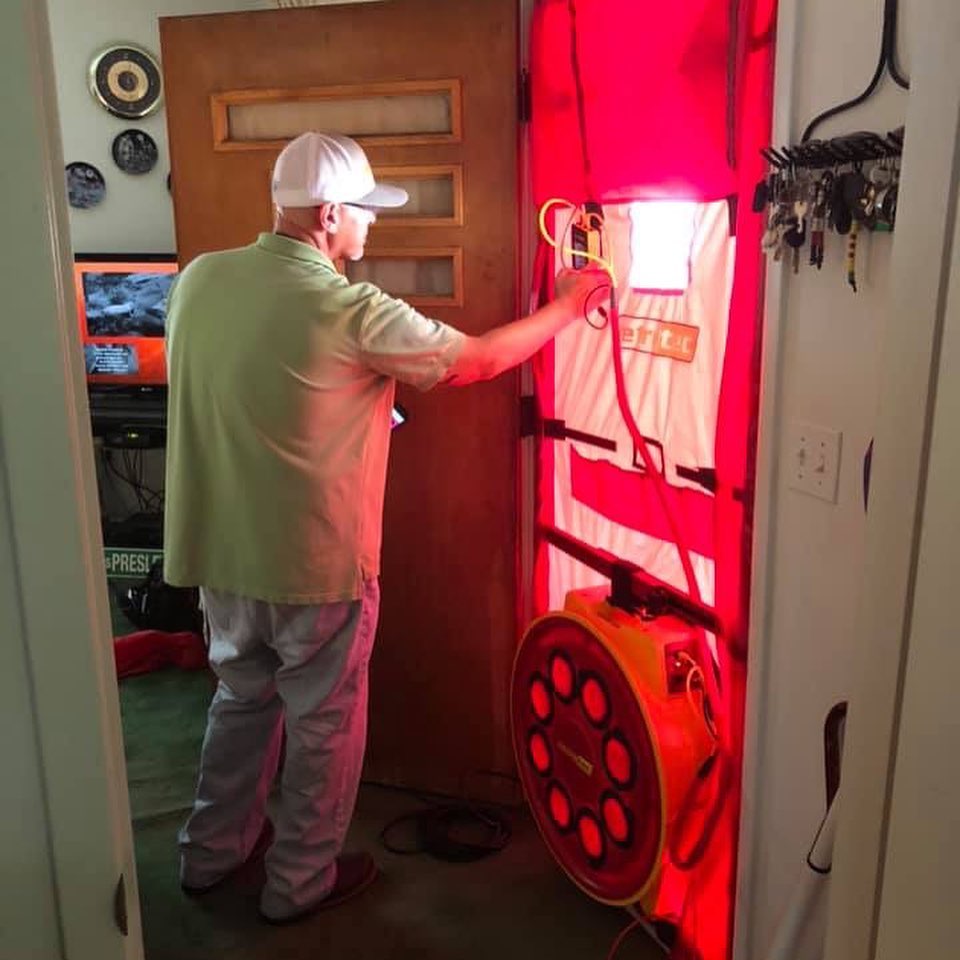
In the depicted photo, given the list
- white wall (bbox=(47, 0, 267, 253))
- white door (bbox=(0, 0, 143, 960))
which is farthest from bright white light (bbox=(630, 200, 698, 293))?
white wall (bbox=(47, 0, 267, 253))

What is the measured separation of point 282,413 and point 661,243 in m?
0.84

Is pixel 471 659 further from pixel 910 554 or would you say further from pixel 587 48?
pixel 910 554

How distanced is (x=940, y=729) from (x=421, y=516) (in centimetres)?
187

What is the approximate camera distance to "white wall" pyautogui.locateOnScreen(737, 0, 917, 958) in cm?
139

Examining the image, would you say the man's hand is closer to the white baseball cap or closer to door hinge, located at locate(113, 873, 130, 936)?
the white baseball cap

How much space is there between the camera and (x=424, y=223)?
234 cm

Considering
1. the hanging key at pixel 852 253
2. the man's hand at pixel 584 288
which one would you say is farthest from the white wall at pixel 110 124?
the hanging key at pixel 852 253

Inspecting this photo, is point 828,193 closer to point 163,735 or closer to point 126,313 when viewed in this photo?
point 163,735

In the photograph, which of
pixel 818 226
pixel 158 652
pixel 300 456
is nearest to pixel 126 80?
pixel 158 652

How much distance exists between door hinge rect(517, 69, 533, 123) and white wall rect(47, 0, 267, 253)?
227cm

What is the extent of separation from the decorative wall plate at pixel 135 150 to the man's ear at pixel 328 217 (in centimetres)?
263

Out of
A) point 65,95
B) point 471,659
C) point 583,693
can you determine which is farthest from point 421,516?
point 65,95

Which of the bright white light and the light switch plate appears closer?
the light switch plate

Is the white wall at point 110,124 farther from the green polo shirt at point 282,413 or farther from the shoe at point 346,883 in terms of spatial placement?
the shoe at point 346,883
